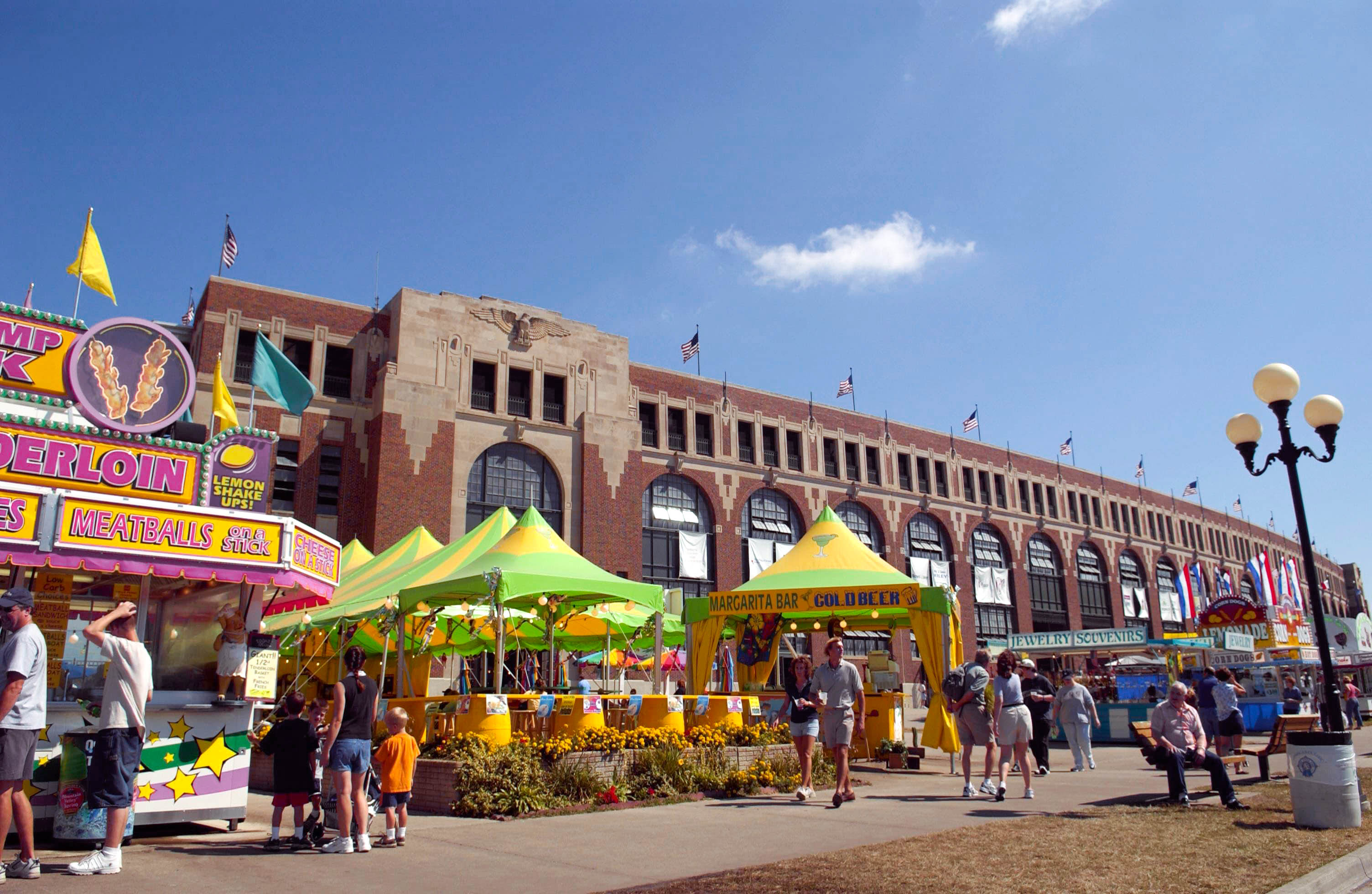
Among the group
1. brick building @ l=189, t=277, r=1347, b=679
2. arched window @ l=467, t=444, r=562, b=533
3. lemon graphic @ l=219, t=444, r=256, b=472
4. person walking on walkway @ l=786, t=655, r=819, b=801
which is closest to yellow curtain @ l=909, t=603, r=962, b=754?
person walking on walkway @ l=786, t=655, r=819, b=801

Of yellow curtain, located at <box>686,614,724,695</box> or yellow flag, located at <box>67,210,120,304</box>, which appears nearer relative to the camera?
yellow flag, located at <box>67,210,120,304</box>

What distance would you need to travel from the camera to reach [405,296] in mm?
33875

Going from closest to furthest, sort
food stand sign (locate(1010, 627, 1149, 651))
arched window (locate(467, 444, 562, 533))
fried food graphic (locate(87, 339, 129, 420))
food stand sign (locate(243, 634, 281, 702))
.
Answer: food stand sign (locate(243, 634, 281, 702)), fried food graphic (locate(87, 339, 129, 420)), food stand sign (locate(1010, 627, 1149, 651)), arched window (locate(467, 444, 562, 533))

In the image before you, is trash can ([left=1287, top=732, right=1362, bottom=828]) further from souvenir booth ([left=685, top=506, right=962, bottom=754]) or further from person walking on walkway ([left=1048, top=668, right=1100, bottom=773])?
souvenir booth ([left=685, top=506, right=962, bottom=754])

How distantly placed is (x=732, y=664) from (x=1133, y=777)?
64.4 feet

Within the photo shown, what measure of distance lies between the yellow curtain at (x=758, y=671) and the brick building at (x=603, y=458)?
1474cm

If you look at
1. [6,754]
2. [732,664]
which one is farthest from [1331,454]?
[732,664]

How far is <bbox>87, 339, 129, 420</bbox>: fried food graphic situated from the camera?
1094 cm

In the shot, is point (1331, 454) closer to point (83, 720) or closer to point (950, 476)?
point (83, 720)

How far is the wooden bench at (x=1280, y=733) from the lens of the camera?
11.9m

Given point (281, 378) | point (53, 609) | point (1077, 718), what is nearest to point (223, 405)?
point (281, 378)

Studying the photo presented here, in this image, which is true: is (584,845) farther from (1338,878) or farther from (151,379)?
(151,379)

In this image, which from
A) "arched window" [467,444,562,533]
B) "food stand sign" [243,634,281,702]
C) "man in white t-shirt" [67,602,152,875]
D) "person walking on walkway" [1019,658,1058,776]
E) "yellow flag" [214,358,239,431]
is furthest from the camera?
"arched window" [467,444,562,533]

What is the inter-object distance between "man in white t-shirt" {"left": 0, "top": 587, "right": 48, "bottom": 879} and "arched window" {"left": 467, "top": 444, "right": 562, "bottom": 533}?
26.9 meters
